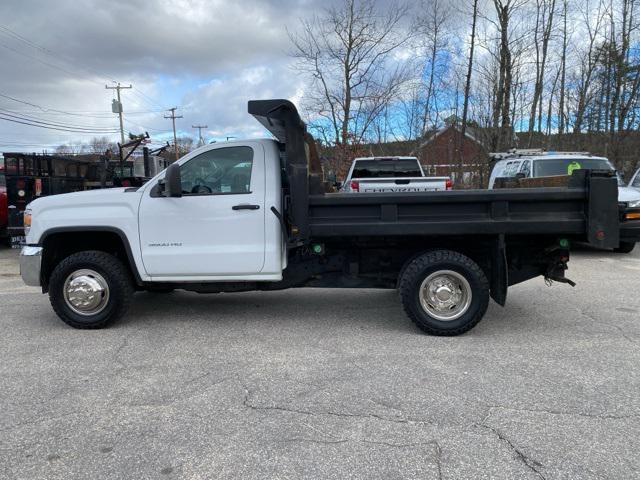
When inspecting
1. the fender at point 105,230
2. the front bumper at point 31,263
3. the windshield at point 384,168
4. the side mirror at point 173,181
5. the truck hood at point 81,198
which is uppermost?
the windshield at point 384,168

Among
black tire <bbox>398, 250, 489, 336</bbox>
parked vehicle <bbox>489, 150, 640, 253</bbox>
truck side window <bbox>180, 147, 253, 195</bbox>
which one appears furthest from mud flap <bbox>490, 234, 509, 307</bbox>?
parked vehicle <bbox>489, 150, 640, 253</bbox>

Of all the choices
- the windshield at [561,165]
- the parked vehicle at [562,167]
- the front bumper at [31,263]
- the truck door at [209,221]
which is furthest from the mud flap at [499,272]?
the windshield at [561,165]

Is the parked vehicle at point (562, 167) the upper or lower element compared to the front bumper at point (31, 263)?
upper

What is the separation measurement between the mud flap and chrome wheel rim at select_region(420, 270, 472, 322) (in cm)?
38

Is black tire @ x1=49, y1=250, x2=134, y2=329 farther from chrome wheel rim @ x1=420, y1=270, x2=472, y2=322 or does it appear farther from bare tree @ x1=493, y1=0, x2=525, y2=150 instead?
bare tree @ x1=493, y1=0, x2=525, y2=150

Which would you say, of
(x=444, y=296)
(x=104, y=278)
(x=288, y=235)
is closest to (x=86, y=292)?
(x=104, y=278)

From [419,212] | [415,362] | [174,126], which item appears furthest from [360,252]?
[174,126]

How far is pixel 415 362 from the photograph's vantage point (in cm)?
464

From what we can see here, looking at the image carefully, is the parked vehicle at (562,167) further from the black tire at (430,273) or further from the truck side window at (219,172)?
the truck side window at (219,172)

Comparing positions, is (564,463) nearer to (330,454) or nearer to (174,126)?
(330,454)

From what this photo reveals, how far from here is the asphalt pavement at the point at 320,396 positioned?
121 inches

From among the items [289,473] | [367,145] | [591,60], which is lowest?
[289,473]

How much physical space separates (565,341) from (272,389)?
3006 mm

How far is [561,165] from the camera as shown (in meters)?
11.2
